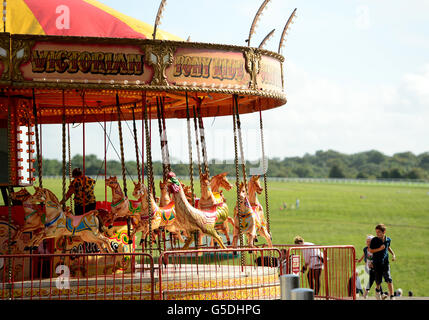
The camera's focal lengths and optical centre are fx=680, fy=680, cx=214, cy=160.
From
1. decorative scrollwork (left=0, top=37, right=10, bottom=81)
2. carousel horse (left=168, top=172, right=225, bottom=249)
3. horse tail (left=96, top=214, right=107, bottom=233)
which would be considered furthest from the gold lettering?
carousel horse (left=168, top=172, right=225, bottom=249)

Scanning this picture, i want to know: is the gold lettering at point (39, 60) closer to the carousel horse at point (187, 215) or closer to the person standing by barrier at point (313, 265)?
the carousel horse at point (187, 215)

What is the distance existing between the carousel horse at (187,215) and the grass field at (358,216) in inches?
557

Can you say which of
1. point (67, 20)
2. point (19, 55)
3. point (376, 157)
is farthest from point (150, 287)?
point (376, 157)

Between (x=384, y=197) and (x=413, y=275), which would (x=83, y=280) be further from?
(x=384, y=197)

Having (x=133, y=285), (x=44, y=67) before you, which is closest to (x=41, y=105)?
(x=44, y=67)

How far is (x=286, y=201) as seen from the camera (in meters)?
73.4

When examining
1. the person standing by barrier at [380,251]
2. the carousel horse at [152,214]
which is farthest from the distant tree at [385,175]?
the carousel horse at [152,214]

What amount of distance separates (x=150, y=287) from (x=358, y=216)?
5369 cm

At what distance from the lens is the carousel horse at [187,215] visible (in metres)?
10.9

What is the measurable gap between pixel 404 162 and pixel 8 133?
12791 centimetres

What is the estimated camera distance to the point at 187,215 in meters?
10.9

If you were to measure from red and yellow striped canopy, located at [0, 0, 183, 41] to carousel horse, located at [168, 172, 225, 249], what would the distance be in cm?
258

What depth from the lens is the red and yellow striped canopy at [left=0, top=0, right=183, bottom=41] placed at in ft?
35.8

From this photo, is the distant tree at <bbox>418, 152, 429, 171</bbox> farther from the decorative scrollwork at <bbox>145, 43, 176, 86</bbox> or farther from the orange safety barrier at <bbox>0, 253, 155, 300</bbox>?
the orange safety barrier at <bbox>0, 253, 155, 300</bbox>
